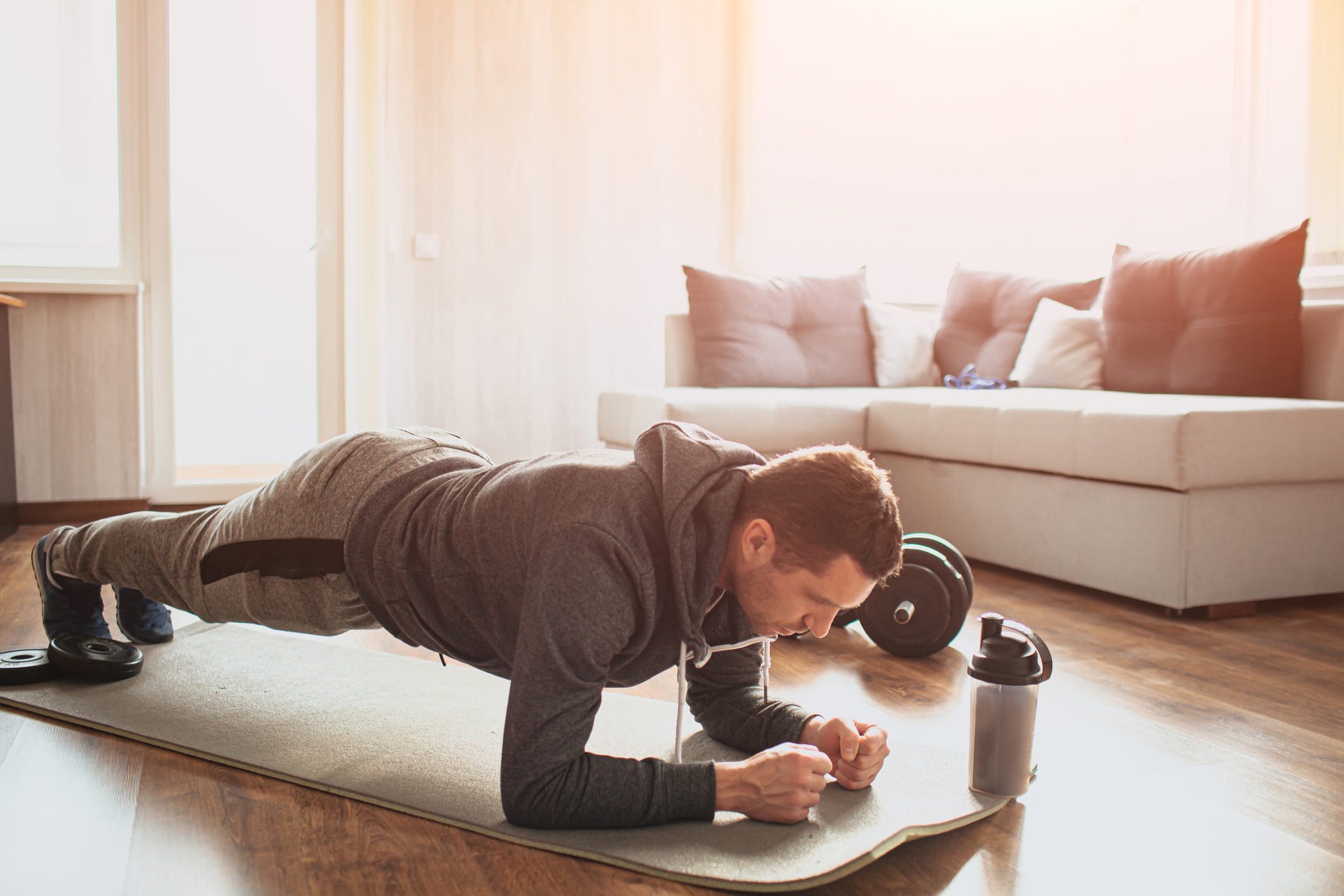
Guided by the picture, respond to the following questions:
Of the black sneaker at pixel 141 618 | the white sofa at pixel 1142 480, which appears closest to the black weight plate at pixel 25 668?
the black sneaker at pixel 141 618

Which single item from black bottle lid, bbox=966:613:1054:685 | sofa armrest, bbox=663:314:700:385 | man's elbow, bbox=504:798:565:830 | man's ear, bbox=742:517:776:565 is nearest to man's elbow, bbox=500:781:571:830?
man's elbow, bbox=504:798:565:830

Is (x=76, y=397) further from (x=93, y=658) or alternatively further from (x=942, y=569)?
(x=942, y=569)

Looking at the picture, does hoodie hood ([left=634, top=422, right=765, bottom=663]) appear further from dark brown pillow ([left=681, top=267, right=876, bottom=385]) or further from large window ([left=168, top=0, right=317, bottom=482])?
large window ([left=168, top=0, right=317, bottom=482])

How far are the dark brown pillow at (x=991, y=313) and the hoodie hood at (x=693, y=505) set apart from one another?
115 inches

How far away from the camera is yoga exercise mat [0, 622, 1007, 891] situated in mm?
1208

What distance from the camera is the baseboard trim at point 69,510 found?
3750mm

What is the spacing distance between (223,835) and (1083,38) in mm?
4969

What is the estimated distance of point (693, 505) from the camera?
1.18 meters

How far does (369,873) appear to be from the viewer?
117cm

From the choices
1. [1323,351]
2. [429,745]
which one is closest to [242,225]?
[429,745]

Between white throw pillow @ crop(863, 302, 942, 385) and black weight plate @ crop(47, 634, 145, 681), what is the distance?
2.91 m

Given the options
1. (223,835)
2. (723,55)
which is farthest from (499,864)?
(723,55)

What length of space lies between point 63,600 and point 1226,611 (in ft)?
8.22

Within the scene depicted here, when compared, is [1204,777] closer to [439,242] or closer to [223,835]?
[223,835]
